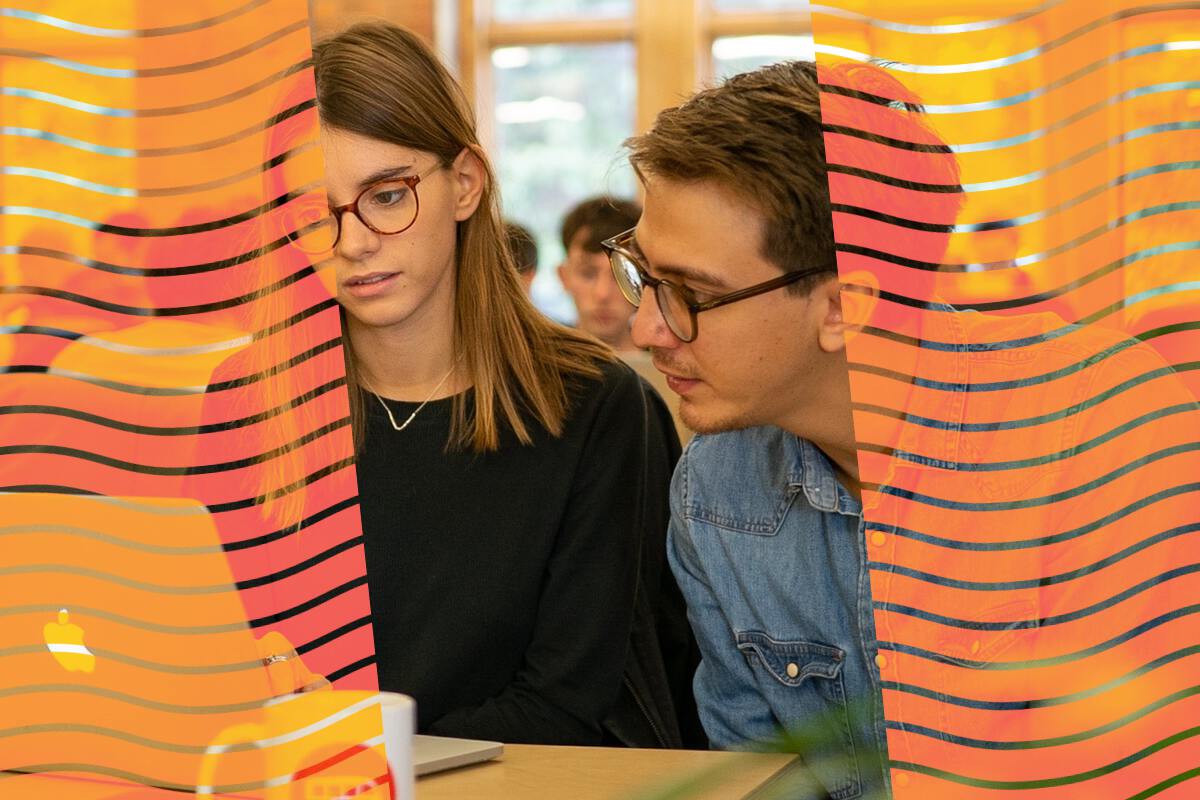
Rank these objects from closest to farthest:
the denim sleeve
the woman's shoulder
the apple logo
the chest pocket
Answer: the apple logo → the chest pocket → the denim sleeve → the woman's shoulder

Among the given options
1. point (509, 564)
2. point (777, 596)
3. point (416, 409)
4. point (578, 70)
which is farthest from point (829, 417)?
point (578, 70)

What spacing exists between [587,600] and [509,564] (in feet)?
0.31

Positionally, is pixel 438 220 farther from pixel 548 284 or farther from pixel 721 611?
pixel 548 284

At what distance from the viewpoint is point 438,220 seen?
1.40 m

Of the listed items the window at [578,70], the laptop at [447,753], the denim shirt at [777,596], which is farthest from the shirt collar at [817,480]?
the window at [578,70]

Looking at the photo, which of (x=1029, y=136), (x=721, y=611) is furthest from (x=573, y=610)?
(x=1029, y=136)

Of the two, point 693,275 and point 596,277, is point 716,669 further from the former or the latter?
point 596,277

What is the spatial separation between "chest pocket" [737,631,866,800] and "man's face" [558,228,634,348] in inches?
90.3

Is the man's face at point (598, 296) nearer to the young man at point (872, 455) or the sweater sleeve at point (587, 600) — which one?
the sweater sleeve at point (587, 600)

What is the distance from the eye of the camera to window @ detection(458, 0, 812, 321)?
5.85 m

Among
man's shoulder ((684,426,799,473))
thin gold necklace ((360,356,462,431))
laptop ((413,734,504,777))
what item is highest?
thin gold necklace ((360,356,462,431))

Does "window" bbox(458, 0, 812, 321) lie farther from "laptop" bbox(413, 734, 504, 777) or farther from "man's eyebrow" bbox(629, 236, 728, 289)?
"laptop" bbox(413, 734, 504, 777)
